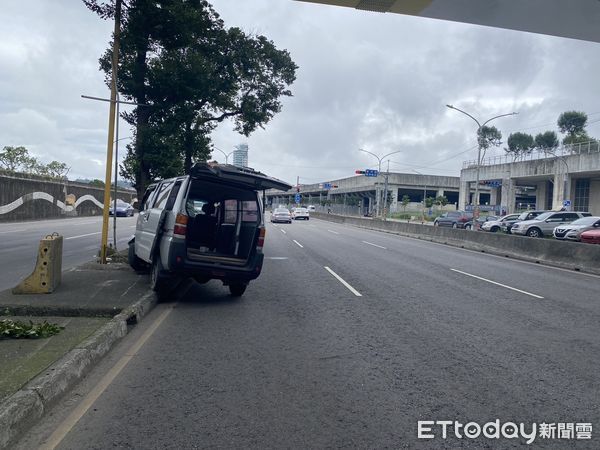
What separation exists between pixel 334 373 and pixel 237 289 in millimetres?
4626

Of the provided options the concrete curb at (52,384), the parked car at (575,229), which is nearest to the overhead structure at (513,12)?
the concrete curb at (52,384)

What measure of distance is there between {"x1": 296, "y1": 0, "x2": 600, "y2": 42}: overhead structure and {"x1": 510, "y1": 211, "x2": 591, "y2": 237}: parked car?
857 inches

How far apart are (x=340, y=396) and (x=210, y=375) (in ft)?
4.45

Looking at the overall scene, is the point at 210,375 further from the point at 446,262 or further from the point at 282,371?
the point at 446,262

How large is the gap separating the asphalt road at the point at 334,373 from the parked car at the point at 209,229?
65cm

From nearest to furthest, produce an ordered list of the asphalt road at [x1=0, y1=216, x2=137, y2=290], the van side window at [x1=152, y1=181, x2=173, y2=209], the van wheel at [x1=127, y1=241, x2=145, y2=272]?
the van side window at [x1=152, y1=181, x2=173, y2=209]
the van wheel at [x1=127, y1=241, x2=145, y2=272]
the asphalt road at [x1=0, y1=216, x2=137, y2=290]

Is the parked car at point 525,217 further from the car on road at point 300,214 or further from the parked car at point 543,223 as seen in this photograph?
the car on road at point 300,214

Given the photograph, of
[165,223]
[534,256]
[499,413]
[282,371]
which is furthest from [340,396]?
[534,256]

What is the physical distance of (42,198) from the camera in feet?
124

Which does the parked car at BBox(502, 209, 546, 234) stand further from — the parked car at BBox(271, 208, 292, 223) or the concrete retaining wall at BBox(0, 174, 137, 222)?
the concrete retaining wall at BBox(0, 174, 137, 222)

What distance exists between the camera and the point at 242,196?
949 cm

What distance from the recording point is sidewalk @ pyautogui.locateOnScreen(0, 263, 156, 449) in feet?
13.8

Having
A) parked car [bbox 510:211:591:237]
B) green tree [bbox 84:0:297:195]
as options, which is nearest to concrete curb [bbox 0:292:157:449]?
green tree [bbox 84:0:297:195]

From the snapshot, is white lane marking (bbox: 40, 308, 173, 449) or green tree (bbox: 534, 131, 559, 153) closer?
white lane marking (bbox: 40, 308, 173, 449)
